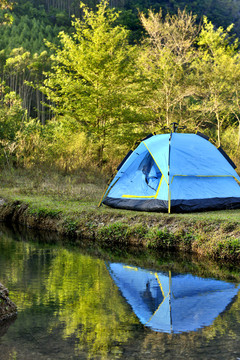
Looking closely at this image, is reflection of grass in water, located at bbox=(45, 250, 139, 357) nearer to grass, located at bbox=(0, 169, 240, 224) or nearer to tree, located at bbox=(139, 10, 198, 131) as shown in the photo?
grass, located at bbox=(0, 169, 240, 224)

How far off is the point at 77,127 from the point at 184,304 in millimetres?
14568

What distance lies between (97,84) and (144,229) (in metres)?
11.5

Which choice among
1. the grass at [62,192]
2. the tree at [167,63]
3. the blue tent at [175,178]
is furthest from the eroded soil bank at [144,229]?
the tree at [167,63]

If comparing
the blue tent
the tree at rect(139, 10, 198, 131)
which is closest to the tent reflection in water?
the blue tent

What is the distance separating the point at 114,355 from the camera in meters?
3.92

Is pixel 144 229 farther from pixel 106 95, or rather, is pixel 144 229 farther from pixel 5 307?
pixel 106 95

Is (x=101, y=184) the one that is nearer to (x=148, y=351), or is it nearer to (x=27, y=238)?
(x=27, y=238)

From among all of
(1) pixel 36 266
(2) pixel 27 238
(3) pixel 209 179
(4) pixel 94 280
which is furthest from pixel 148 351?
(3) pixel 209 179

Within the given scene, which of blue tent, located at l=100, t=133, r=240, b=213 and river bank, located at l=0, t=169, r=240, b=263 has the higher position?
blue tent, located at l=100, t=133, r=240, b=213

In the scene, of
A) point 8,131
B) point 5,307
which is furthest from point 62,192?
point 5,307

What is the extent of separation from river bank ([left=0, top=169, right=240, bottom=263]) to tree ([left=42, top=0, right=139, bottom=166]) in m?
6.16

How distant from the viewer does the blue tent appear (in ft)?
34.6

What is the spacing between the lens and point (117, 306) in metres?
5.42

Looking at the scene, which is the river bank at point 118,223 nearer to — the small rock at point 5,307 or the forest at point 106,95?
the forest at point 106,95
